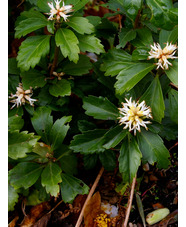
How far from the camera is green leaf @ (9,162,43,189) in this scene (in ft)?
4.91

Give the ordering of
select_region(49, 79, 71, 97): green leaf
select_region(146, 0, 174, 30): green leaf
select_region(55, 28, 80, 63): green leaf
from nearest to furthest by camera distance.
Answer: select_region(146, 0, 174, 30): green leaf → select_region(55, 28, 80, 63): green leaf → select_region(49, 79, 71, 97): green leaf

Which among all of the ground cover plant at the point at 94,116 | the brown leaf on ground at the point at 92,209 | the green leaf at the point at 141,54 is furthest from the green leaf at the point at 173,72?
the brown leaf on ground at the point at 92,209

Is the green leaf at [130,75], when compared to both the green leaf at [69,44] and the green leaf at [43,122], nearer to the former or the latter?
the green leaf at [69,44]

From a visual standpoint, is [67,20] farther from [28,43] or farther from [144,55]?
[144,55]

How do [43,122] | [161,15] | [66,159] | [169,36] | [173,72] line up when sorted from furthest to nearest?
[66,159], [43,122], [169,36], [173,72], [161,15]

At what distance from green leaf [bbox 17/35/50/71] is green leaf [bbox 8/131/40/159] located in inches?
15.4

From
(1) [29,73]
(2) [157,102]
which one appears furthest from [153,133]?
(1) [29,73]

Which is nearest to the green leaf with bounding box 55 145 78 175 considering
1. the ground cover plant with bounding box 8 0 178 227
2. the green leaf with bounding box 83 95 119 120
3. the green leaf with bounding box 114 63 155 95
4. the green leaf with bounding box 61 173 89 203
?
the ground cover plant with bounding box 8 0 178 227

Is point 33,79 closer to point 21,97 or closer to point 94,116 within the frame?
point 21,97

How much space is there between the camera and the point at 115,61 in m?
1.60

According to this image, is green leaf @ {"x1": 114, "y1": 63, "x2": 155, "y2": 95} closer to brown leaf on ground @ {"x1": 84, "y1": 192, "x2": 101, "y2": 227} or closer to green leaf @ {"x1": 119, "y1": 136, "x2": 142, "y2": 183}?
green leaf @ {"x1": 119, "y1": 136, "x2": 142, "y2": 183}

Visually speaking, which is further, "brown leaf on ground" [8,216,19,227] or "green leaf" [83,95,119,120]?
"brown leaf on ground" [8,216,19,227]

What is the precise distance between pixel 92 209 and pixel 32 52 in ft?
3.67

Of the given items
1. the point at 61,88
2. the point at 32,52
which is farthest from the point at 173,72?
the point at 32,52
